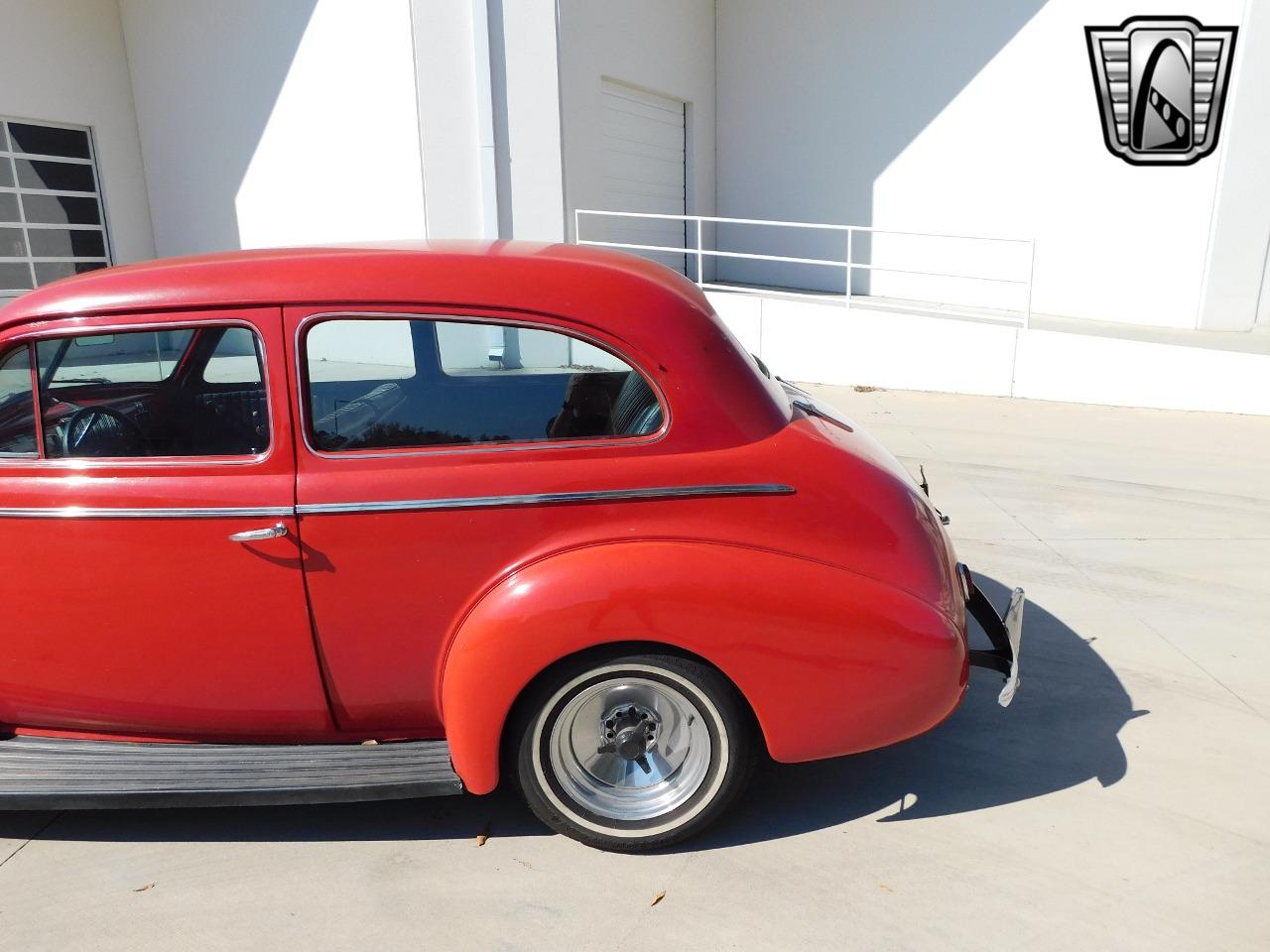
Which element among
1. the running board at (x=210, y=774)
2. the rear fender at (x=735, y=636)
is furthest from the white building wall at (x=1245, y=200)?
the running board at (x=210, y=774)

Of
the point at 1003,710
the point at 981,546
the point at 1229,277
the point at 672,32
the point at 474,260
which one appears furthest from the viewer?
the point at 672,32

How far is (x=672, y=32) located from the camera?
42.6 feet

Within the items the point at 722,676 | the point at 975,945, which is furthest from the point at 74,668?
the point at 975,945

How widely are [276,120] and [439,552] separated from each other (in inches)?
394

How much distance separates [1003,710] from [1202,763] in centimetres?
66

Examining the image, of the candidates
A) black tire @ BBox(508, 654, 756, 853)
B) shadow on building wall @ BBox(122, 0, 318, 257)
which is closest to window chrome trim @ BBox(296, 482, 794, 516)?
black tire @ BBox(508, 654, 756, 853)

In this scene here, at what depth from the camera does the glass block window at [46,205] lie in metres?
11.0

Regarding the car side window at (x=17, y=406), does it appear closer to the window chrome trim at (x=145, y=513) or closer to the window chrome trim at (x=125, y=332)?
the window chrome trim at (x=125, y=332)

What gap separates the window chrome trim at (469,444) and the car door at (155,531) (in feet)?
0.18

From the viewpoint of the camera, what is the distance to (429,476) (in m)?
2.69

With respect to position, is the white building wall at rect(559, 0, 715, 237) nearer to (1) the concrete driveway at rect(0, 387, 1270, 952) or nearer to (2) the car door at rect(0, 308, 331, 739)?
(2) the car door at rect(0, 308, 331, 739)

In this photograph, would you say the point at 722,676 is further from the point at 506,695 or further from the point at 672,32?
the point at 672,32

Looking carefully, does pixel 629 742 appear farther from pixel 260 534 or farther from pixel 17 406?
pixel 17 406

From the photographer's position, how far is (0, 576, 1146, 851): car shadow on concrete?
9.79 feet
